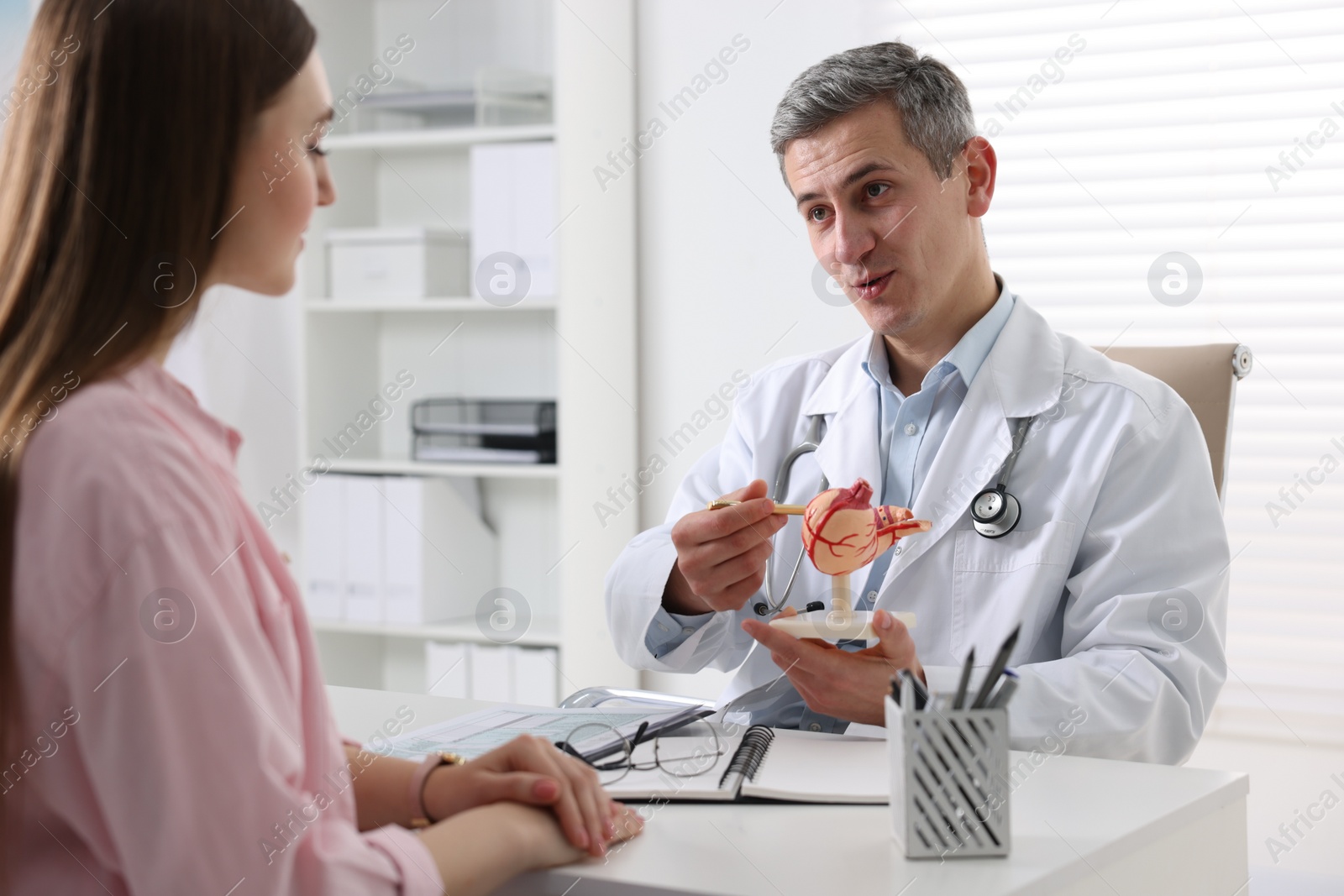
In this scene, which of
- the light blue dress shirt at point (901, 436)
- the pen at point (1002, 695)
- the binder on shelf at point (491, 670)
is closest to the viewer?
the pen at point (1002, 695)

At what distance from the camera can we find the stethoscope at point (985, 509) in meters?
1.68

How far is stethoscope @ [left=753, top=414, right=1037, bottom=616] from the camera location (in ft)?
5.50

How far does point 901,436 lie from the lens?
1.92 m

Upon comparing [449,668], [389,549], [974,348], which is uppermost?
[974,348]

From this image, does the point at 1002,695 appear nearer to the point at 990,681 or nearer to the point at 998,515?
the point at 990,681

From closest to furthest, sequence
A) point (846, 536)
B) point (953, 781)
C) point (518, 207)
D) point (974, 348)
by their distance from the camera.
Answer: point (953, 781), point (846, 536), point (974, 348), point (518, 207)

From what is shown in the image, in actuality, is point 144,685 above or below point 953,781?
above

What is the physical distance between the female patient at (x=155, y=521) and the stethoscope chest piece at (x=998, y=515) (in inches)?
32.9

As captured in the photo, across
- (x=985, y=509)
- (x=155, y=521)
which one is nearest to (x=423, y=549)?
(x=985, y=509)

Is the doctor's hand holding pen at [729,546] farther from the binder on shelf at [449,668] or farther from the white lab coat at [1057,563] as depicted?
the binder on shelf at [449,668]

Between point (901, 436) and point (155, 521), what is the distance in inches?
51.9

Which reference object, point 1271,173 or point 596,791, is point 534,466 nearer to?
point 1271,173

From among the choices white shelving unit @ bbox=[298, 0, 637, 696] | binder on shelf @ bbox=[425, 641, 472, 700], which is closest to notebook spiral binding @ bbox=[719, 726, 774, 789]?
white shelving unit @ bbox=[298, 0, 637, 696]

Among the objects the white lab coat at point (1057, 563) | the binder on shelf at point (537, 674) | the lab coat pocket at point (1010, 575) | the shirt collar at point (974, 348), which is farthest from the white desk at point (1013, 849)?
the binder on shelf at point (537, 674)
